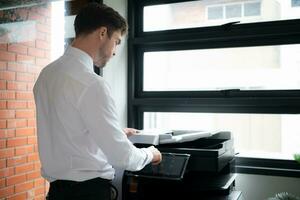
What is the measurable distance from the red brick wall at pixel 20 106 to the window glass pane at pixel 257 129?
4.09 feet

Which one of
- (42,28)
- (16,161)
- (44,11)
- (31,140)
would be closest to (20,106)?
(31,140)

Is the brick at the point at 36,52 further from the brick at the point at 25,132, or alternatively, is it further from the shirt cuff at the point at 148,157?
the shirt cuff at the point at 148,157

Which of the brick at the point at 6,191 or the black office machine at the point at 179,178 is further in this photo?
the brick at the point at 6,191

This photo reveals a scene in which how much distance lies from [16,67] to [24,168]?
653 millimetres

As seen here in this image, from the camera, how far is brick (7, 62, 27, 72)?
1990mm

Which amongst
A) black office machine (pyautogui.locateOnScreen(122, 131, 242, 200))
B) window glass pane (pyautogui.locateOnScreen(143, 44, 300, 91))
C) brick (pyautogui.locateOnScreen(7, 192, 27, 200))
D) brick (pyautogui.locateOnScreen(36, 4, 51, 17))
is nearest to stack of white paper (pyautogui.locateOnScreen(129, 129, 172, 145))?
black office machine (pyautogui.locateOnScreen(122, 131, 242, 200))

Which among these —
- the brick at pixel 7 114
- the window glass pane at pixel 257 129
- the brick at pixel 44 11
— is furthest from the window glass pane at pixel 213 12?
the brick at pixel 7 114

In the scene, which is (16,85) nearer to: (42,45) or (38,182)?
(42,45)

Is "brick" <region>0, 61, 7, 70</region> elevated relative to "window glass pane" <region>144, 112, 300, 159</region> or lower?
elevated

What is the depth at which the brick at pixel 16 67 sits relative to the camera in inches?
78.4

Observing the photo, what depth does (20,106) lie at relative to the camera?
2.08m

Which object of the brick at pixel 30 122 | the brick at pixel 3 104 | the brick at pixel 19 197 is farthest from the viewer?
the brick at pixel 30 122

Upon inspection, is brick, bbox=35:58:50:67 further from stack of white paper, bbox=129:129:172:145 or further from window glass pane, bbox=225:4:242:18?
window glass pane, bbox=225:4:242:18

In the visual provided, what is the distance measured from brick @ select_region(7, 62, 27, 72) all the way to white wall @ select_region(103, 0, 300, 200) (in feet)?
2.11
